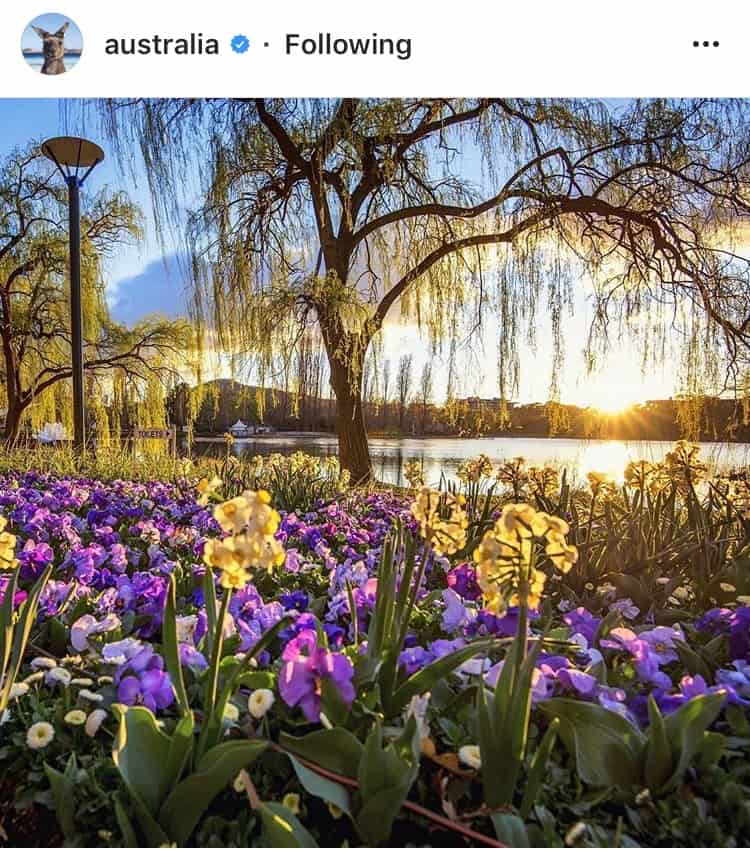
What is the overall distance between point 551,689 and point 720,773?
0.68 feet

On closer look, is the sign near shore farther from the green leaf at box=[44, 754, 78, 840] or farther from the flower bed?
the green leaf at box=[44, 754, 78, 840]

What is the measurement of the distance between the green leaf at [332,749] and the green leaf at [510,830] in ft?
0.51

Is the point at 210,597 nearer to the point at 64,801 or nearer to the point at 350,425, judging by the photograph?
the point at 64,801

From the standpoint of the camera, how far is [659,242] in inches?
182

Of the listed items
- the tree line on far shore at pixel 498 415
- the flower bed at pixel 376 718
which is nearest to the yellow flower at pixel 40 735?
the flower bed at pixel 376 718

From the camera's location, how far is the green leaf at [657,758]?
0.72m

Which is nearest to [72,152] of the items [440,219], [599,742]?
[440,219]

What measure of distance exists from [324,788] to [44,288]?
10.5 m

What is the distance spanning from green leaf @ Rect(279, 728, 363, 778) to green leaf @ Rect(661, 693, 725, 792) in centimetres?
36

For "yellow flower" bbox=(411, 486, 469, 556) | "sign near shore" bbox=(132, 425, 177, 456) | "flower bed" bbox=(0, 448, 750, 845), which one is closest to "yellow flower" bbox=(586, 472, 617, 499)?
"flower bed" bbox=(0, 448, 750, 845)

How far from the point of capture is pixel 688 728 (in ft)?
2.38

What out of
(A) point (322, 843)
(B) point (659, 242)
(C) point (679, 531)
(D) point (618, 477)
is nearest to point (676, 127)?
(B) point (659, 242)

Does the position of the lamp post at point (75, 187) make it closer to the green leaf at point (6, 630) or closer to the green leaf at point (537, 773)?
the green leaf at point (6, 630)

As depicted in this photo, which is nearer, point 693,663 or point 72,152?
point 693,663
